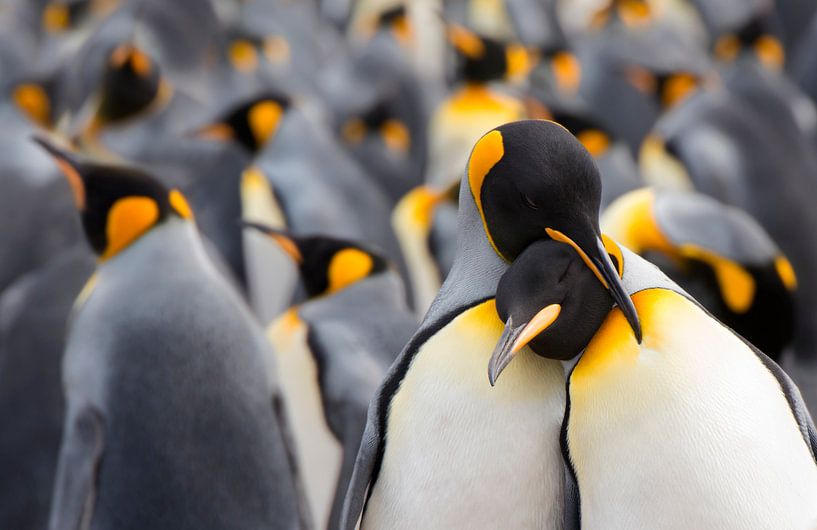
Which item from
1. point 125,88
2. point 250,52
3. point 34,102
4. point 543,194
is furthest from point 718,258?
point 250,52

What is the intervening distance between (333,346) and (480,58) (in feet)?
8.61

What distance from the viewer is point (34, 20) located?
8.08 metres

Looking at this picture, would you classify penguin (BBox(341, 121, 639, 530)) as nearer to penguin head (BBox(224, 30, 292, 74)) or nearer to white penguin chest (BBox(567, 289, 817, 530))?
white penguin chest (BBox(567, 289, 817, 530))

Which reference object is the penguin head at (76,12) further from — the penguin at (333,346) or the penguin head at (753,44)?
the penguin at (333,346)

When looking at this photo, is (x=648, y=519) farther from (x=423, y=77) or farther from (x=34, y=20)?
(x=34, y=20)

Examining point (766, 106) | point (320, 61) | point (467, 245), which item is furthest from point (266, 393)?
point (320, 61)

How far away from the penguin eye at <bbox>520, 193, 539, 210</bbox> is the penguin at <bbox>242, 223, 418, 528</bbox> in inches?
37.7

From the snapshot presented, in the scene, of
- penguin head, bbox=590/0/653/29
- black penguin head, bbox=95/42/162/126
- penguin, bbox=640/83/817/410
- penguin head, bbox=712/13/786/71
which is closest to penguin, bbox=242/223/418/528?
penguin, bbox=640/83/817/410

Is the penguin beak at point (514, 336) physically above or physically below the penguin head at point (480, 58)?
above

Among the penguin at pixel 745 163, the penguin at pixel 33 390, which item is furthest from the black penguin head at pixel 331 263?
the penguin at pixel 745 163

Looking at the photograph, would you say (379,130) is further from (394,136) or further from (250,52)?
(250,52)

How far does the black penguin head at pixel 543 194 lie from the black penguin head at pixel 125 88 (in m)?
3.18

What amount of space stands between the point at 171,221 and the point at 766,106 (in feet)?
9.34

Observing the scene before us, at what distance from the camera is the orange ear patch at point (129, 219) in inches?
97.6
